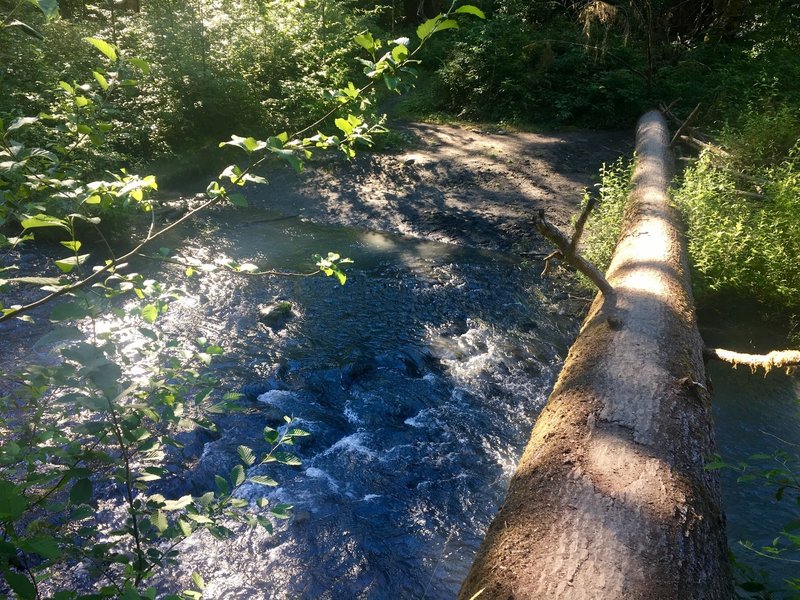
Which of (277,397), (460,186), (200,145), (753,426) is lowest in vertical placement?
(277,397)

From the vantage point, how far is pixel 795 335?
19.0 ft

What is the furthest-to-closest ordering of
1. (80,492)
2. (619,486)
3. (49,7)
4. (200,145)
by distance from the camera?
(200,145)
(619,486)
(80,492)
(49,7)

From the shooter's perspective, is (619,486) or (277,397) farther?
(277,397)

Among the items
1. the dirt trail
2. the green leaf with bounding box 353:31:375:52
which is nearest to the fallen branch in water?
the green leaf with bounding box 353:31:375:52

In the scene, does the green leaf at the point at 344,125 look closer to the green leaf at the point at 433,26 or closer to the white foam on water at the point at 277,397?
the green leaf at the point at 433,26

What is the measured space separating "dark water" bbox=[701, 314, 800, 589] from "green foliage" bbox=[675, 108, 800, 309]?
0.46m

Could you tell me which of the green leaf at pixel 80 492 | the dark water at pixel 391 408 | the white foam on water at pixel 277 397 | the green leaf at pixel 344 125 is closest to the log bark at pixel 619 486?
the dark water at pixel 391 408

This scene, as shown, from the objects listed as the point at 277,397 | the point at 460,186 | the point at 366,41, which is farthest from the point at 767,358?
the point at 460,186

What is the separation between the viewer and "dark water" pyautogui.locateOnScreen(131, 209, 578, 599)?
11.6ft

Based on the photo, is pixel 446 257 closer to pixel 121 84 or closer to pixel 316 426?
pixel 316 426

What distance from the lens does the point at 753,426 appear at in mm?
4867

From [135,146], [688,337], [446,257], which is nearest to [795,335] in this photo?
[688,337]

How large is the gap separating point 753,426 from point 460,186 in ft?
22.7

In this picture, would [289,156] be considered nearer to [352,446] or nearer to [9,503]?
[9,503]
